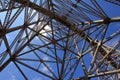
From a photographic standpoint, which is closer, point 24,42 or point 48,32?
point 24,42

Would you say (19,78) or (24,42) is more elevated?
(19,78)

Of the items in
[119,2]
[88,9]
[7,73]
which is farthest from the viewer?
[7,73]

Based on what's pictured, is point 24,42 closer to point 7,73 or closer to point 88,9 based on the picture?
point 88,9

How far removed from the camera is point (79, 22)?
26328mm

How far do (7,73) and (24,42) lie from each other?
14680mm

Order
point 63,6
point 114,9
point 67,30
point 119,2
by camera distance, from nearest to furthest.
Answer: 1. point 119,2
2. point 63,6
3. point 67,30
4. point 114,9

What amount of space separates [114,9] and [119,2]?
1366 centimetres

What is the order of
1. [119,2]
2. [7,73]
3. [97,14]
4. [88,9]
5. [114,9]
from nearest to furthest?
[119,2], [97,14], [88,9], [114,9], [7,73]

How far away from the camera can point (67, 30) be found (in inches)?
1069

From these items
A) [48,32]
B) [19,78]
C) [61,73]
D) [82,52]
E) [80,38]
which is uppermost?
[19,78]

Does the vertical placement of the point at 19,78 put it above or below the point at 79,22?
above

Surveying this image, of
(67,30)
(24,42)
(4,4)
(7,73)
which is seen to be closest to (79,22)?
(67,30)

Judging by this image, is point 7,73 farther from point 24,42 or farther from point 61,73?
point 61,73

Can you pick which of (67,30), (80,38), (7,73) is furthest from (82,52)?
(7,73)
